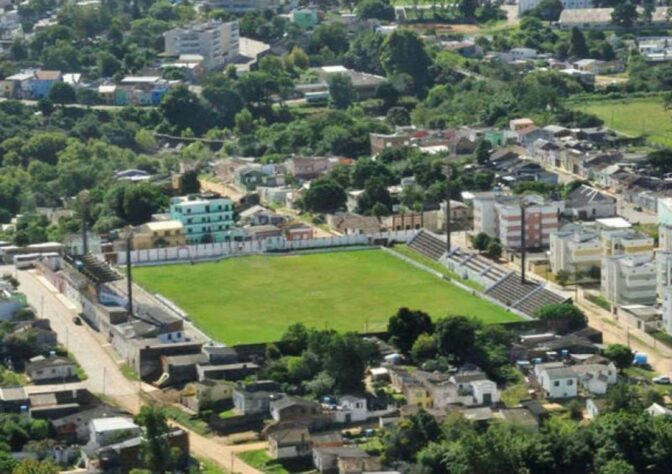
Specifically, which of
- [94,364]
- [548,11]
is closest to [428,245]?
[94,364]

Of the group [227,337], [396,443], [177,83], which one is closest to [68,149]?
[177,83]

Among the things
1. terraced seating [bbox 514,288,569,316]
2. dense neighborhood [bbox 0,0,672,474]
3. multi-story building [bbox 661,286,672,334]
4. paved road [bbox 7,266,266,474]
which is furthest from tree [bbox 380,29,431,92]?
multi-story building [bbox 661,286,672,334]

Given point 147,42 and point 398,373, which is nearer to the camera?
point 398,373

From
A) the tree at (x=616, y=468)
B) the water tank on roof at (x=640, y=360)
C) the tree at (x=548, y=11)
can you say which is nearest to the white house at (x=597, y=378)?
the water tank on roof at (x=640, y=360)

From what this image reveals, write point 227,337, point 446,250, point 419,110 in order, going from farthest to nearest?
1. point 419,110
2. point 446,250
3. point 227,337

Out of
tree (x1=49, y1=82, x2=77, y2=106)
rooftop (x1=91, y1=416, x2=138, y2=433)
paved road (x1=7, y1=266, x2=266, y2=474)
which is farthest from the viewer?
tree (x1=49, y1=82, x2=77, y2=106)

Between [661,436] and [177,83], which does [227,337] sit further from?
[177,83]

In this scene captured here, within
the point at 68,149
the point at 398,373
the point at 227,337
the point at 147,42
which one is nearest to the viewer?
the point at 398,373

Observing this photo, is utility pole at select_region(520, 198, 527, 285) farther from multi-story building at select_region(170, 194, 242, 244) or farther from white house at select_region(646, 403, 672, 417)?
white house at select_region(646, 403, 672, 417)
